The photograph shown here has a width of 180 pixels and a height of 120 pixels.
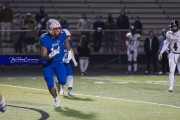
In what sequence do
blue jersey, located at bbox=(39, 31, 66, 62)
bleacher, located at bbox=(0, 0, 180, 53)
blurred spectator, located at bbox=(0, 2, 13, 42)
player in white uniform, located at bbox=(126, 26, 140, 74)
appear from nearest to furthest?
blue jersey, located at bbox=(39, 31, 66, 62)
player in white uniform, located at bbox=(126, 26, 140, 74)
blurred spectator, located at bbox=(0, 2, 13, 42)
bleacher, located at bbox=(0, 0, 180, 53)

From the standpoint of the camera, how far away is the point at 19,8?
35.8 m

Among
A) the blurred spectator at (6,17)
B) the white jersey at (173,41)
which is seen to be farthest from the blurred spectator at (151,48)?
the white jersey at (173,41)

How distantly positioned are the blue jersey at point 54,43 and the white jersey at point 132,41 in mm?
14027

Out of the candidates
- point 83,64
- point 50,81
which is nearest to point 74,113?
point 50,81

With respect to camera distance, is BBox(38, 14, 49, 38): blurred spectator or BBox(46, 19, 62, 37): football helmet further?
BBox(38, 14, 49, 38): blurred spectator

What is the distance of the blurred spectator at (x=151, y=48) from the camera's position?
3034 centimetres

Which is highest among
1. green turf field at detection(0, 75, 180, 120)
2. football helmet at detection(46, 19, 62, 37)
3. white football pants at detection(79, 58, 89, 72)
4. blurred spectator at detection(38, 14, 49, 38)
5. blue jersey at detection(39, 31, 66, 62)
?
football helmet at detection(46, 19, 62, 37)

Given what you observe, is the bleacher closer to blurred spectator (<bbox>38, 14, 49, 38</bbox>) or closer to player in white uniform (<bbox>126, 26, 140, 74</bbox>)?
blurred spectator (<bbox>38, 14, 49, 38</bbox>)

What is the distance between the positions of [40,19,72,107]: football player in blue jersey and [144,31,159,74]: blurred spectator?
1424 centimetres

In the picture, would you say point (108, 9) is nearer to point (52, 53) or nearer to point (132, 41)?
point (132, 41)

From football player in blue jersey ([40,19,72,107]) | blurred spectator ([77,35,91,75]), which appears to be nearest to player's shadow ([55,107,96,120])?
football player in blue jersey ([40,19,72,107])

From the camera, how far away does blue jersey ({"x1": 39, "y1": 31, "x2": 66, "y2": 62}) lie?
52.9 ft

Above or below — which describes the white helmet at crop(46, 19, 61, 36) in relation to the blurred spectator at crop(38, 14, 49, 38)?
above

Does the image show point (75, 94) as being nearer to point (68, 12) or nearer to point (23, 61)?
point (23, 61)
